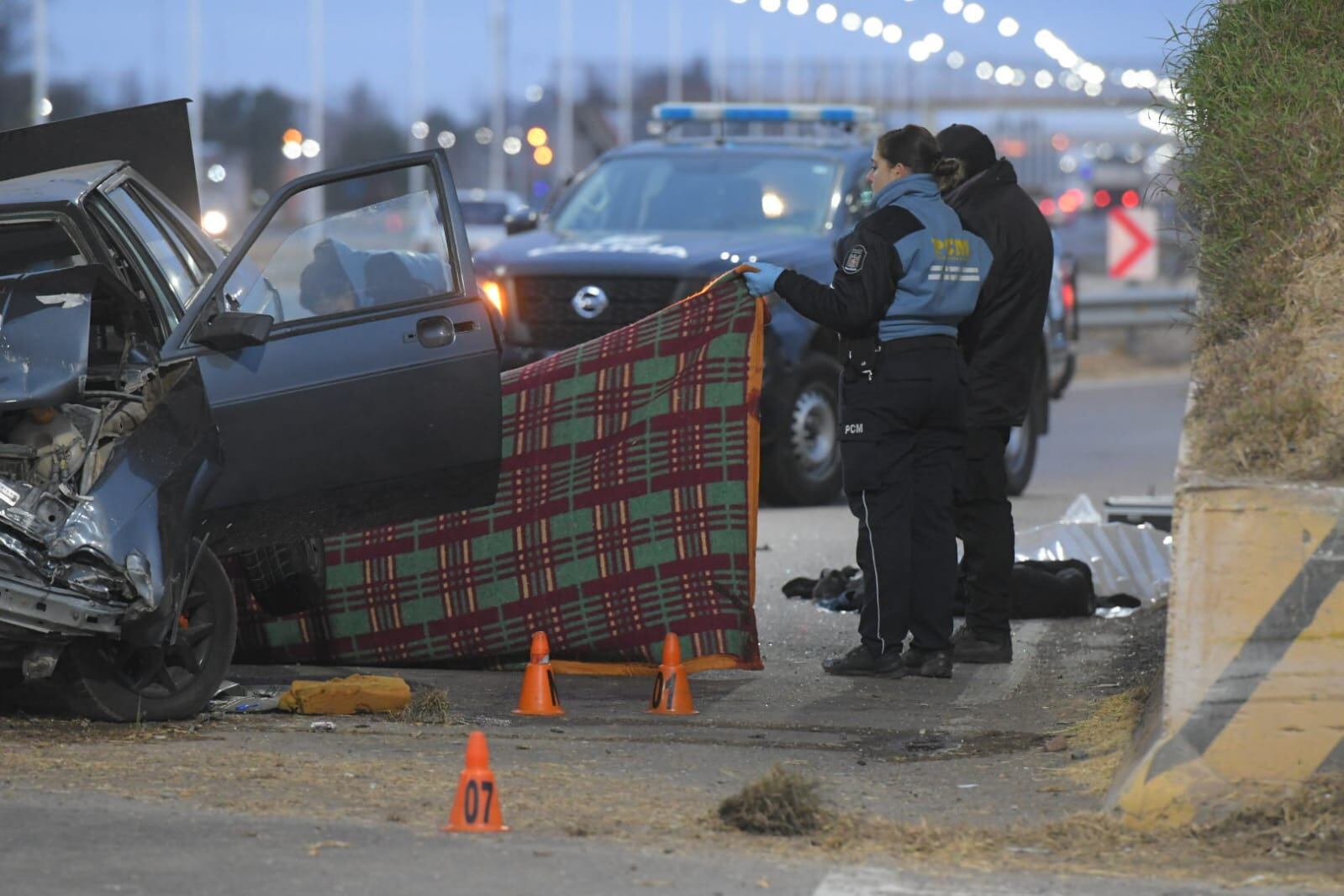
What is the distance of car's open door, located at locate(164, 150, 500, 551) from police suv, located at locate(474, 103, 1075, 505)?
564 cm

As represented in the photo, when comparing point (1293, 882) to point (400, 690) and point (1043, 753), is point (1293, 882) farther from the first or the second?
point (400, 690)

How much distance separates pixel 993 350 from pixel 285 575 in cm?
268

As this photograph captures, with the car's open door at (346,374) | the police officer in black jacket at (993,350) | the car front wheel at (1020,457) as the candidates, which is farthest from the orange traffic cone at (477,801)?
the car front wheel at (1020,457)

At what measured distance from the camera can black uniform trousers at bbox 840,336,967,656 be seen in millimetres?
7527

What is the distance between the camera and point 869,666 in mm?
7805

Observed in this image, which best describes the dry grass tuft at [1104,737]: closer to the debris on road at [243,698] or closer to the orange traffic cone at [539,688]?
the orange traffic cone at [539,688]

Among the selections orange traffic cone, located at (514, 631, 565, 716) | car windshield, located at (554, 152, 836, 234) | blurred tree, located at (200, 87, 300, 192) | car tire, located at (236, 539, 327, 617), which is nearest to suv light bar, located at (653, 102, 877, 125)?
car windshield, located at (554, 152, 836, 234)

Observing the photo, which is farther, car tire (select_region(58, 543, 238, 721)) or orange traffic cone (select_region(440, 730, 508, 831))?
car tire (select_region(58, 543, 238, 721))

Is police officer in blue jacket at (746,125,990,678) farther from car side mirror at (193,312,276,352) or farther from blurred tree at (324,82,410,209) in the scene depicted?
blurred tree at (324,82,410,209)

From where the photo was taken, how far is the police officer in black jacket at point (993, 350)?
8.01m

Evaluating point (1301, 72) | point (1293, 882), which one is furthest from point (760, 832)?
point (1301, 72)

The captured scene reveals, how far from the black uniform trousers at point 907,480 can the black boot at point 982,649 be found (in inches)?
15.3

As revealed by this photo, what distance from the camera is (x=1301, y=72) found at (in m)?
7.60

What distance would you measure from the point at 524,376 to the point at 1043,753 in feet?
8.79
